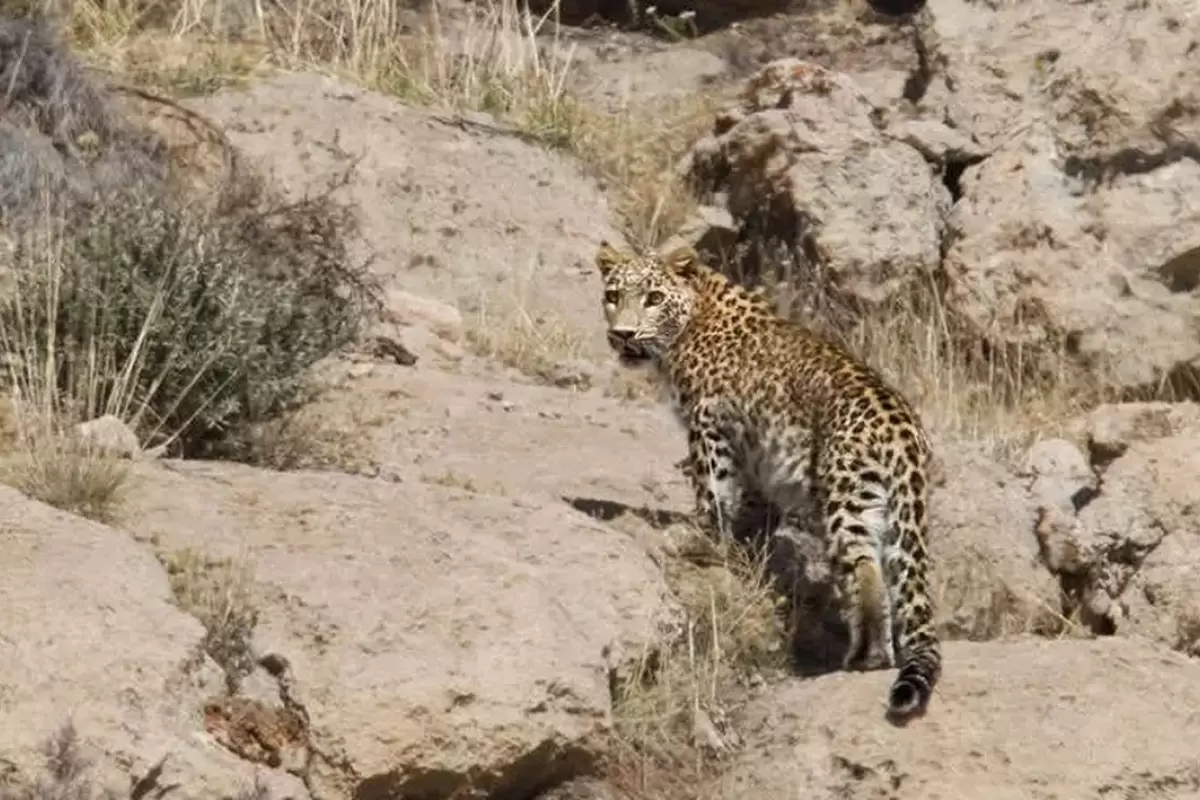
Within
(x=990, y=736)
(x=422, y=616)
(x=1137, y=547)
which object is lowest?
(x=1137, y=547)

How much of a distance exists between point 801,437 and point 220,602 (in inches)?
97.8

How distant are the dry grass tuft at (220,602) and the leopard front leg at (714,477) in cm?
225

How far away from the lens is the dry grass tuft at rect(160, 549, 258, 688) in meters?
9.57

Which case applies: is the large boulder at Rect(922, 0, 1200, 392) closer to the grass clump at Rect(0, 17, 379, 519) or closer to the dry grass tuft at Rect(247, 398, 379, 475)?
the grass clump at Rect(0, 17, 379, 519)

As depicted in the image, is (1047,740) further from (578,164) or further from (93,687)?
(578,164)

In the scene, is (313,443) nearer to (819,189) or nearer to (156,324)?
(156,324)

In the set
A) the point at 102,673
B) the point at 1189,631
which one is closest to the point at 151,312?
the point at 102,673

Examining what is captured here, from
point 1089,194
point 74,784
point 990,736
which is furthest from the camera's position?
point 1089,194

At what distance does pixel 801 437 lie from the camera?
11227mm

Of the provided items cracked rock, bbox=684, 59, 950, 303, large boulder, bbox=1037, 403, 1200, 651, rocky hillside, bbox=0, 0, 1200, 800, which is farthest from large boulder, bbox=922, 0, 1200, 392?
large boulder, bbox=1037, 403, 1200, 651

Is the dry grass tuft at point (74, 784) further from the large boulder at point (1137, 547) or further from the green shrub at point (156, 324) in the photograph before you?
the large boulder at point (1137, 547)

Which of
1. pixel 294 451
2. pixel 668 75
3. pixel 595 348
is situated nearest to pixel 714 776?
pixel 294 451

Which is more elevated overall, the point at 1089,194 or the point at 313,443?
the point at 1089,194

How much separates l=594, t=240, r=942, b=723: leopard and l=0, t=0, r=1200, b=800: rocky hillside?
0.21 m
